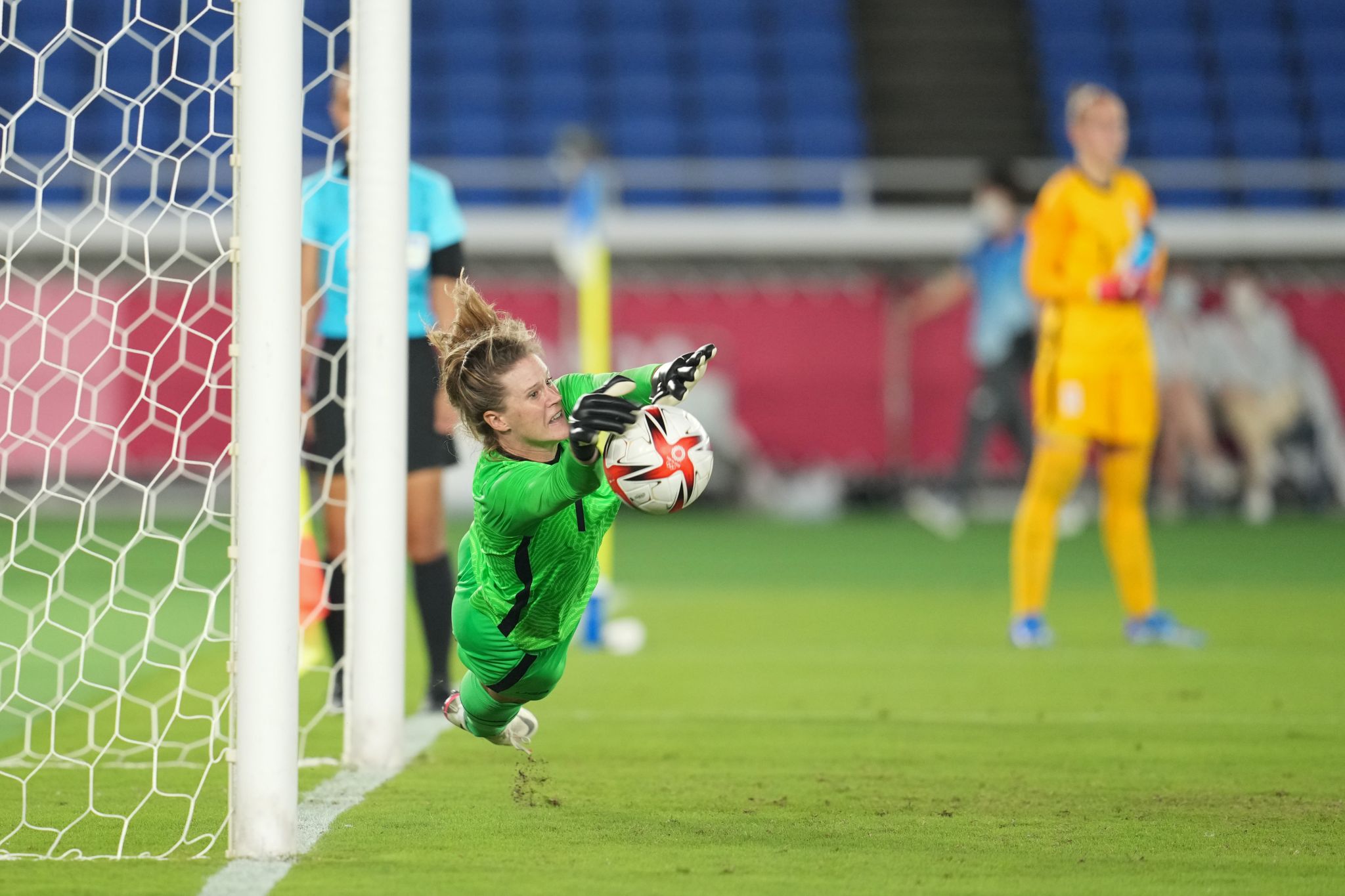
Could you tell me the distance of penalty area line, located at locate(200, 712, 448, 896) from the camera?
337 centimetres

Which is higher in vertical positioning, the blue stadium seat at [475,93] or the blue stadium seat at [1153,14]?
the blue stadium seat at [1153,14]

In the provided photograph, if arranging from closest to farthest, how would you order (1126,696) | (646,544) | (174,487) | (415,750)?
(415,750) → (1126,696) → (646,544) → (174,487)

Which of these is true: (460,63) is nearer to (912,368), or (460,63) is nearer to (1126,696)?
(912,368)

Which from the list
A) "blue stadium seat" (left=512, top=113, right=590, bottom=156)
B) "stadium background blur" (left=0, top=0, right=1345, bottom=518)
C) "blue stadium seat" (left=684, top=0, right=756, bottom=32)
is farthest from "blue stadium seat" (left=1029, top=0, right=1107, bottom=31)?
"blue stadium seat" (left=512, top=113, right=590, bottom=156)

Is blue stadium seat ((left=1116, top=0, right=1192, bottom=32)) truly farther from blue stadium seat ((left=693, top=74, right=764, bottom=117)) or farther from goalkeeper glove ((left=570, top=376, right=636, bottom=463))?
goalkeeper glove ((left=570, top=376, right=636, bottom=463))

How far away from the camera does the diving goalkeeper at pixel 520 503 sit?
378cm

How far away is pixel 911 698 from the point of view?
625 centimetres

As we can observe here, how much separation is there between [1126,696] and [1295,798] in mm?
1864

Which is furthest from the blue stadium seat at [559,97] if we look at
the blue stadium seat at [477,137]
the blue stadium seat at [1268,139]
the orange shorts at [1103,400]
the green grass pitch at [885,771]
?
the orange shorts at [1103,400]

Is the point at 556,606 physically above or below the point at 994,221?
below

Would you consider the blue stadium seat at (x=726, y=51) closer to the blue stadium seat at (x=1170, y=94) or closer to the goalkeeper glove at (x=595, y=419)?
the blue stadium seat at (x=1170, y=94)

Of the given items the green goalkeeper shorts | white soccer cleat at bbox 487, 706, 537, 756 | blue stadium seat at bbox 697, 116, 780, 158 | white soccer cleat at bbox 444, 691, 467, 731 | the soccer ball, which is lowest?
white soccer cleat at bbox 487, 706, 537, 756

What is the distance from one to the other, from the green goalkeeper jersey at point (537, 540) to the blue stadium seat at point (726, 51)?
17178mm

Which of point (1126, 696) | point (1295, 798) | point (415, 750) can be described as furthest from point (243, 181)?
point (1126, 696)
